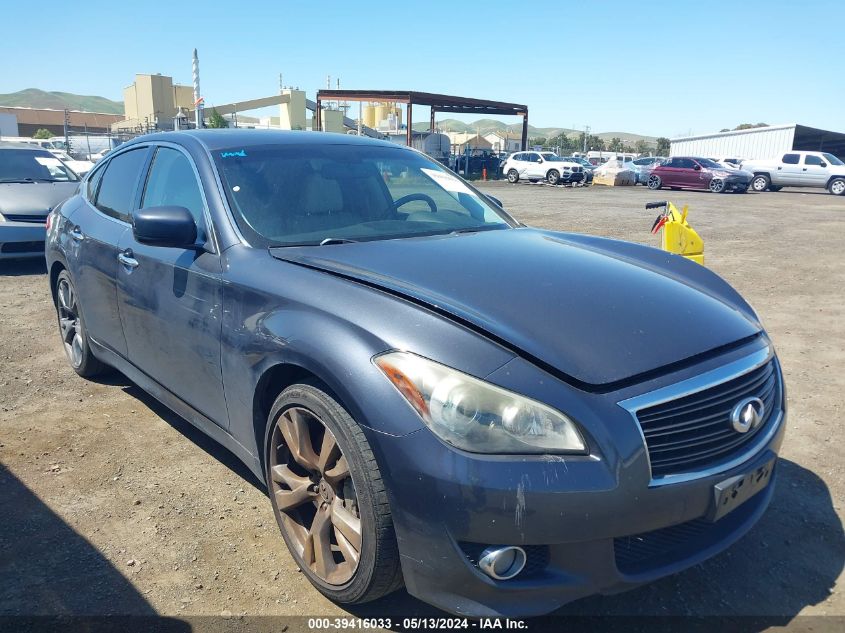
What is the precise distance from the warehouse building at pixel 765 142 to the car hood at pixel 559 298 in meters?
48.2

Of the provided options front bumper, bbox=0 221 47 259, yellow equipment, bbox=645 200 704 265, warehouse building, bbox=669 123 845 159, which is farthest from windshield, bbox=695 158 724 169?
front bumper, bbox=0 221 47 259

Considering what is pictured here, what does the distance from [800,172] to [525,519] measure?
103 feet

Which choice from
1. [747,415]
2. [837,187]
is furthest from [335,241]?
[837,187]

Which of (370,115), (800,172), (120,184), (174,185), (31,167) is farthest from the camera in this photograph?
(370,115)

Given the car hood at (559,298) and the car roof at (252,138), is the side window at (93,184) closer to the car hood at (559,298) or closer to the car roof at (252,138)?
the car roof at (252,138)

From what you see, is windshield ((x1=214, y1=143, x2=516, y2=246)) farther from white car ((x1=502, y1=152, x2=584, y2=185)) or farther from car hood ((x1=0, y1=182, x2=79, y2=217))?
white car ((x1=502, y1=152, x2=584, y2=185))

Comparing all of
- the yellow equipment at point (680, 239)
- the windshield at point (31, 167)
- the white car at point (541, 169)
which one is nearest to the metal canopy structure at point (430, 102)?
the white car at point (541, 169)

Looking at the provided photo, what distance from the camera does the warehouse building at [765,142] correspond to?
153 feet

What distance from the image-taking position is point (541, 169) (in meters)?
33.2

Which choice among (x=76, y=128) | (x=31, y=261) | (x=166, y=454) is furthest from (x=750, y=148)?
(x=76, y=128)

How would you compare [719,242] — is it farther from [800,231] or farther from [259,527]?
[259,527]

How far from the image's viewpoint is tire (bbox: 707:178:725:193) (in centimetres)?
2767

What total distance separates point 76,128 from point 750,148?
69260mm

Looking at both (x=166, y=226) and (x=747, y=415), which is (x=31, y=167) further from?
(x=747, y=415)
